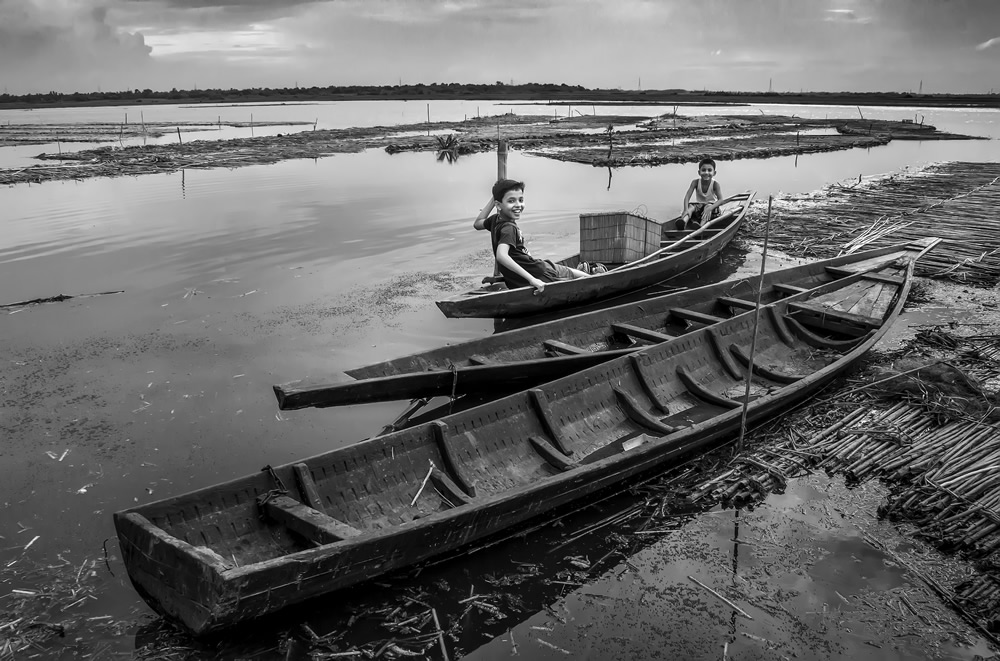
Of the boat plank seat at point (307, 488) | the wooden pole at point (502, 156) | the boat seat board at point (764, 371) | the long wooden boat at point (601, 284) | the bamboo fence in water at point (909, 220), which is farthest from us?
the bamboo fence in water at point (909, 220)

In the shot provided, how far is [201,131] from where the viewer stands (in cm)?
4422

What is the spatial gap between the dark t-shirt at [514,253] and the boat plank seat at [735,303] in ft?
6.69

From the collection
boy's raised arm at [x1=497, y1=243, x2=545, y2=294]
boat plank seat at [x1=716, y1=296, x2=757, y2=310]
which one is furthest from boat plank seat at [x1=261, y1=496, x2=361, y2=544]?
boat plank seat at [x1=716, y1=296, x2=757, y2=310]

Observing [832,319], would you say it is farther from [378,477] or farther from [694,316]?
[378,477]

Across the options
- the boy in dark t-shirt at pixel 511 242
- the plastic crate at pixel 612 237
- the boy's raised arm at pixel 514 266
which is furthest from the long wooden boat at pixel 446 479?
the plastic crate at pixel 612 237

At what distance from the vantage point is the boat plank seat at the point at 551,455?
5098 mm

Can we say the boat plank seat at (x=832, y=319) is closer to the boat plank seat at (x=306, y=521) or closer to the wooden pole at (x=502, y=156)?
the wooden pole at (x=502, y=156)

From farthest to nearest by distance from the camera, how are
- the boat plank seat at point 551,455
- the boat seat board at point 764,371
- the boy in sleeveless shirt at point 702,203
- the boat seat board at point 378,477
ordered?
the boy in sleeveless shirt at point 702,203 < the boat seat board at point 764,371 < the boat plank seat at point 551,455 < the boat seat board at point 378,477

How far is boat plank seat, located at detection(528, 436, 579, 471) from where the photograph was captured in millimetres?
5098

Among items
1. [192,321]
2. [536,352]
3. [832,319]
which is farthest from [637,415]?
[192,321]

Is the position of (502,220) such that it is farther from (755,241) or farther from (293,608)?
(755,241)

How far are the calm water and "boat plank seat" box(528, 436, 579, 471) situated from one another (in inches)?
69.7

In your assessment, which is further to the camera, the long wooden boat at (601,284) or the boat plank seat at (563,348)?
the long wooden boat at (601,284)

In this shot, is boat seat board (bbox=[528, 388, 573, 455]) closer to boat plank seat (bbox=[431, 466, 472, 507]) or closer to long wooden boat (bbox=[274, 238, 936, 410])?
long wooden boat (bbox=[274, 238, 936, 410])
